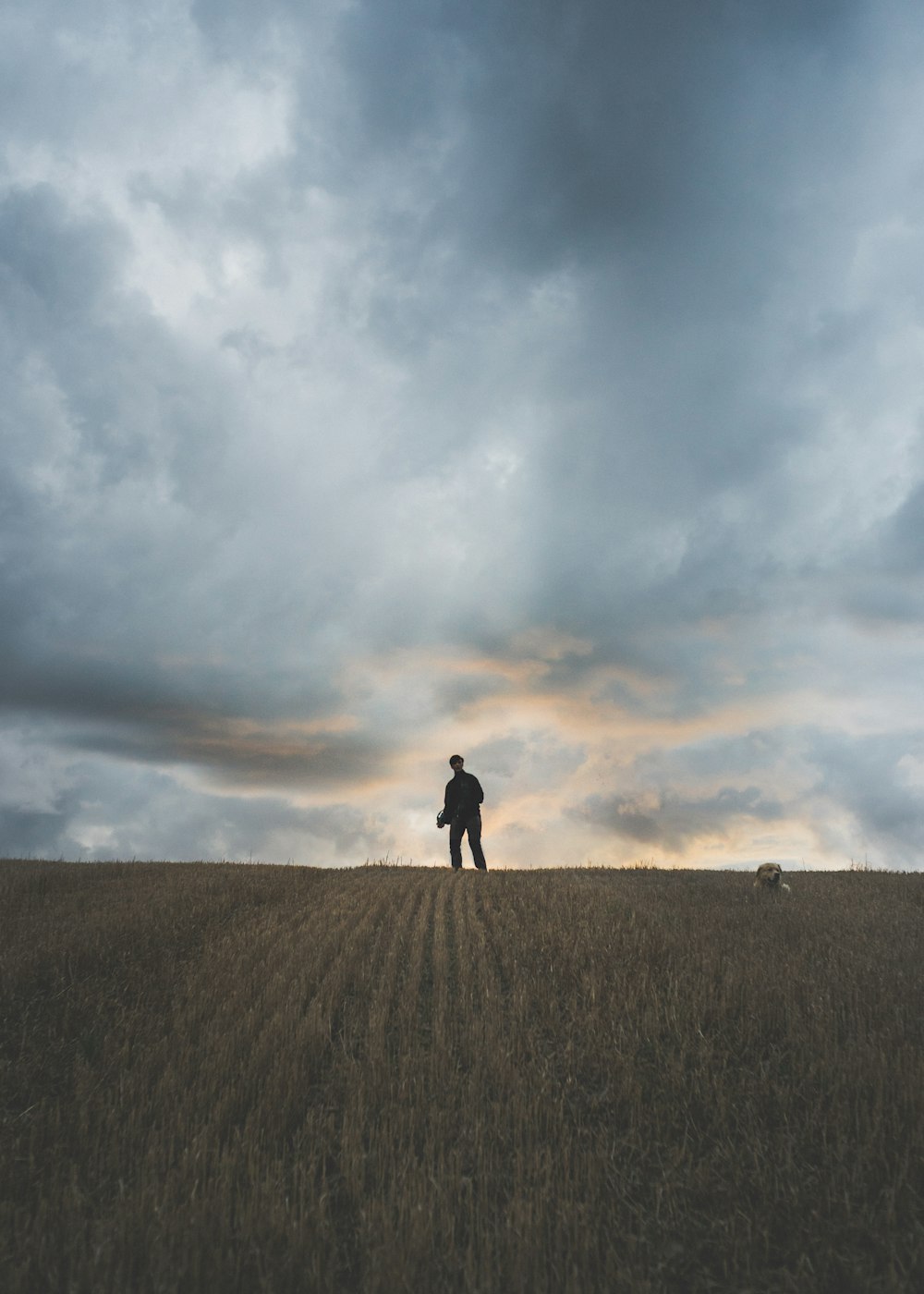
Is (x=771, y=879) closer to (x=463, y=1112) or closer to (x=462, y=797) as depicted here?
(x=462, y=797)

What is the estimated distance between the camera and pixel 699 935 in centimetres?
810

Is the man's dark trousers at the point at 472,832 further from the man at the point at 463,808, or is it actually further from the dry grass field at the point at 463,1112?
the dry grass field at the point at 463,1112

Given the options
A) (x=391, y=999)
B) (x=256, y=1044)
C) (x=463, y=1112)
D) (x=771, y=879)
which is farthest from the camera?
(x=771, y=879)

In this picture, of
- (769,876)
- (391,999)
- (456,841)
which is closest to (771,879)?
(769,876)

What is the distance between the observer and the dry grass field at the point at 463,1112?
3.18 m

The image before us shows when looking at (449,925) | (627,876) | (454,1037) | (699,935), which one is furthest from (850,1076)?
(627,876)

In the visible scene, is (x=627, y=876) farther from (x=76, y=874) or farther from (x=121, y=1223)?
(x=121, y=1223)

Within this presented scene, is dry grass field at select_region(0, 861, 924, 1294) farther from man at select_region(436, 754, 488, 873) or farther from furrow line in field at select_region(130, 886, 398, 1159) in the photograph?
man at select_region(436, 754, 488, 873)

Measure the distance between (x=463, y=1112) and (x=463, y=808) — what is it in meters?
12.9

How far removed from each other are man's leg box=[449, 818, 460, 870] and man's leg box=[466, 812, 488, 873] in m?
0.22

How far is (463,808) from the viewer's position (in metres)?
17.1

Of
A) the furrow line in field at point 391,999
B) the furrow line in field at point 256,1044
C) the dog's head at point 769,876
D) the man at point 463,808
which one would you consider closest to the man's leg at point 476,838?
the man at point 463,808

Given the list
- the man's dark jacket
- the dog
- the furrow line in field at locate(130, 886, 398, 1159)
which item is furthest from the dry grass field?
the man's dark jacket

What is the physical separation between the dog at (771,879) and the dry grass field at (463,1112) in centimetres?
473
